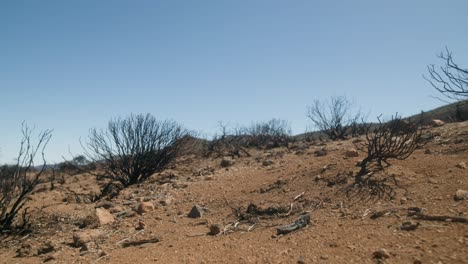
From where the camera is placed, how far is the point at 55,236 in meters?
5.60

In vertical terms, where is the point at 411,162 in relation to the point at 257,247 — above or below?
above

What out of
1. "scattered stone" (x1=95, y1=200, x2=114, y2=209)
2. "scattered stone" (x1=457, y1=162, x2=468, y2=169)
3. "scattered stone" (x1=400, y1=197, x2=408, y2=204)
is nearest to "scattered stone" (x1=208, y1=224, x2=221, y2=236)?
"scattered stone" (x1=400, y1=197, x2=408, y2=204)

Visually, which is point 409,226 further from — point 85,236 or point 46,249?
point 46,249

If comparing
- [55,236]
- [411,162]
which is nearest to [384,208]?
[411,162]

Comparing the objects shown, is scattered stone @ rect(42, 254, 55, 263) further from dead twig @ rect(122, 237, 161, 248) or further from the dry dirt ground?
dead twig @ rect(122, 237, 161, 248)

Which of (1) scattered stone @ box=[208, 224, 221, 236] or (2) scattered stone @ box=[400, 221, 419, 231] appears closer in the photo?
(2) scattered stone @ box=[400, 221, 419, 231]

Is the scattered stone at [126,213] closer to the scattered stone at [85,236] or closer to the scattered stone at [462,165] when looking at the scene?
the scattered stone at [85,236]

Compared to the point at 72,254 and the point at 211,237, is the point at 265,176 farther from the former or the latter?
the point at 72,254

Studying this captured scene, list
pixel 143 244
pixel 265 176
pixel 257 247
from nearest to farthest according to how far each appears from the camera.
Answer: pixel 257 247 < pixel 143 244 < pixel 265 176

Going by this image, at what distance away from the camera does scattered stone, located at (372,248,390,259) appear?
3.07 metres

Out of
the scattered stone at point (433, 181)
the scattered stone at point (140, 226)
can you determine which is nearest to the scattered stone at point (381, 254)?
the scattered stone at point (433, 181)

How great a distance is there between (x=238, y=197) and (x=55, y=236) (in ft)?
9.78

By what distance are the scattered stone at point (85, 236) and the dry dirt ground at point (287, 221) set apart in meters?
0.05

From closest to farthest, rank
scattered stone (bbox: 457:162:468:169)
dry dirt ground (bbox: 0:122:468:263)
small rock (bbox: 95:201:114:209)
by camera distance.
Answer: dry dirt ground (bbox: 0:122:468:263) < scattered stone (bbox: 457:162:468:169) < small rock (bbox: 95:201:114:209)
